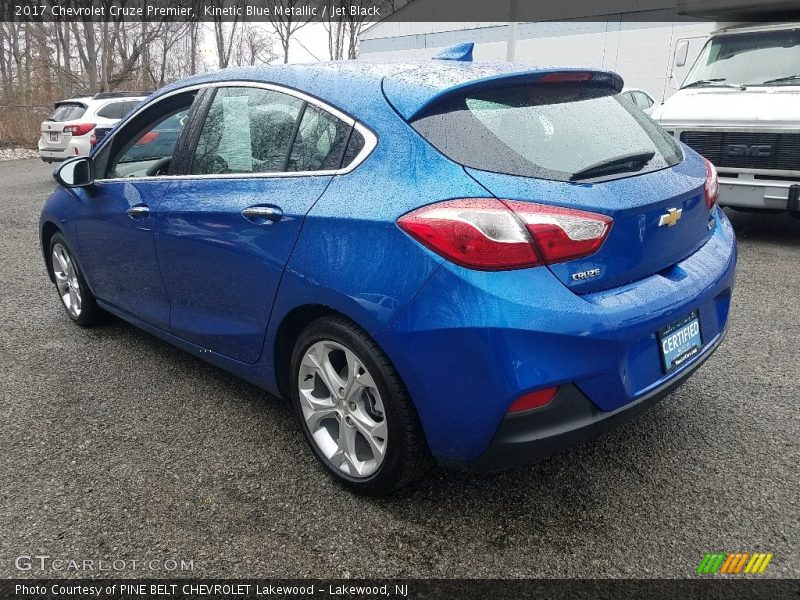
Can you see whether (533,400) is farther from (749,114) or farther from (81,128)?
(81,128)

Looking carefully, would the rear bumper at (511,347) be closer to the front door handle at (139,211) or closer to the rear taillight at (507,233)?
the rear taillight at (507,233)

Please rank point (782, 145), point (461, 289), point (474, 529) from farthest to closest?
point (782, 145) → point (474, 529) → point (461, 289)

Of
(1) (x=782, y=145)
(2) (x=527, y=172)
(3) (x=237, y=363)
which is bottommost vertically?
(3) (x=237, y=363)

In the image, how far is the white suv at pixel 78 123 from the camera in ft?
39.8

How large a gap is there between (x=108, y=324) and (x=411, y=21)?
99.6 feet

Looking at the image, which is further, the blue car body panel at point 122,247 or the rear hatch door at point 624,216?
the blue car body panel at point 122,247

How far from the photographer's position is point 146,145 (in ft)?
12.2

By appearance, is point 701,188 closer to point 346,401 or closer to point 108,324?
point 346,401

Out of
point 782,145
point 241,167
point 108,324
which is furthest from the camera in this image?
point 782,145

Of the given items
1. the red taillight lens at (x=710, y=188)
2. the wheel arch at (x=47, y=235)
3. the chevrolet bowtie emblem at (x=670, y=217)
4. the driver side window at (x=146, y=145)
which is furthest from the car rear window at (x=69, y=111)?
the chevrolet bowtie emblem at (x=670, y=217)

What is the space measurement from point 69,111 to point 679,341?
524 inches

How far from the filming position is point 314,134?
257 cm

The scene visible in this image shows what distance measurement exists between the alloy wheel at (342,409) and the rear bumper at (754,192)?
535 centimetres

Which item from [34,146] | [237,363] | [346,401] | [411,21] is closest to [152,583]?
[346,401]
